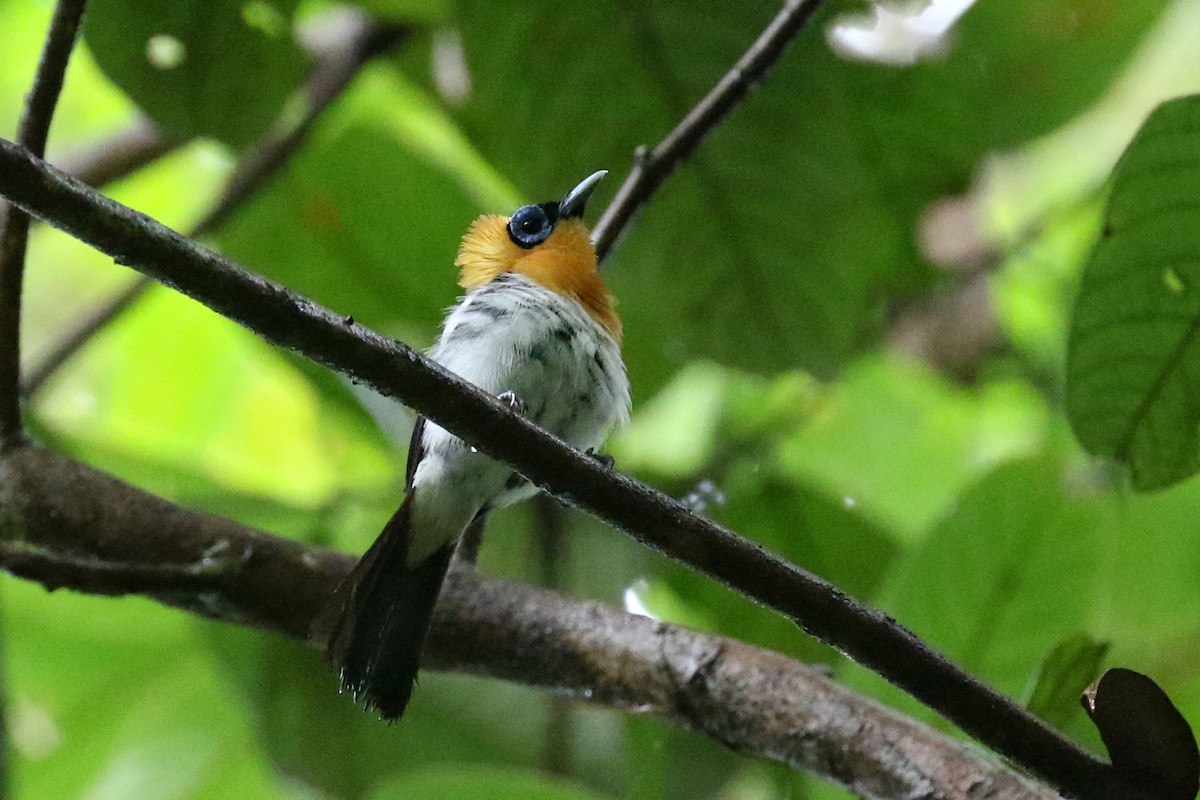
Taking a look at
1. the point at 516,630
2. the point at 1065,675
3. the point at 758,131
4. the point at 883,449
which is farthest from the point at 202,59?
the point at 883,449

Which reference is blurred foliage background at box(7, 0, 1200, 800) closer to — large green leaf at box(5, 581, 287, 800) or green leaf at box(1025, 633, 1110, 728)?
large green leaf at box(5, 581, 287, 800)

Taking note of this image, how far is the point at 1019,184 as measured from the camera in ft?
15.5

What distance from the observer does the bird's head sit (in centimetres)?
254

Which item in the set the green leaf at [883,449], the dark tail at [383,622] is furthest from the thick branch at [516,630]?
the green leaf at [883,449]

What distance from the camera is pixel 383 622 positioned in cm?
190

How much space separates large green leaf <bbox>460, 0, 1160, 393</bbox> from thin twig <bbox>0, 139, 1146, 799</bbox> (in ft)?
4.75

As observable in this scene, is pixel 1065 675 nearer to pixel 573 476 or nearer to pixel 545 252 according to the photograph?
pixel 573 476

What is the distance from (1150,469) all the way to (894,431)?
1715 millimetres

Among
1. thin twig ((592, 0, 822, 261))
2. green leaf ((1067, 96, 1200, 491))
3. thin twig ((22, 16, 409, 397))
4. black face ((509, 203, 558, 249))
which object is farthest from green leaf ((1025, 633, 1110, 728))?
thin twig ((22, 16, 409, 397))

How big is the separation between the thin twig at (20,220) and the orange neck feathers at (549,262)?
997 mm

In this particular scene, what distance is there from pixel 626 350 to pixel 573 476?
1.60 meters

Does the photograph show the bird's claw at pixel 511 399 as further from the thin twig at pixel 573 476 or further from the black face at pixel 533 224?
the thin twig at pixel 573 476

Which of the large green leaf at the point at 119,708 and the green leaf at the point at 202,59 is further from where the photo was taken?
the large green leaf at the point at 119,708

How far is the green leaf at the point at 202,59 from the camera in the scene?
7.95ft
